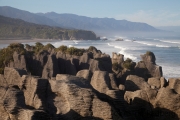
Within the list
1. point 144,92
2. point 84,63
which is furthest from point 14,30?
point 144,92

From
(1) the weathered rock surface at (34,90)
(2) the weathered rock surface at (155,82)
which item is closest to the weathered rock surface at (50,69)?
(2) the weathered rock surface at (155,82)

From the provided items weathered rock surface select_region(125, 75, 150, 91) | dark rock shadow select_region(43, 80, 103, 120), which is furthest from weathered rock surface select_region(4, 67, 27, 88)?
weathered rock surface select_region(125, 75, 150, 91)

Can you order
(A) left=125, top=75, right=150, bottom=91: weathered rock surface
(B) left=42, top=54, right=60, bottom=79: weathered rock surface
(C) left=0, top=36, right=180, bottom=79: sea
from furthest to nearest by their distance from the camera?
1. (C) left=0, top=36, right=180, bottom=79: sea
2. (B) left=42, top=54, right=60, bottom=79: weathered rock surface
3. (A) left=125, top=75, right=150, bottom=91: weathered rock surface

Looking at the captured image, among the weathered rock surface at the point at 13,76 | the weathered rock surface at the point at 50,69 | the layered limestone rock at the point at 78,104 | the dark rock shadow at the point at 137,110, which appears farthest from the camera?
the weathered rock surface at the point at 50,69

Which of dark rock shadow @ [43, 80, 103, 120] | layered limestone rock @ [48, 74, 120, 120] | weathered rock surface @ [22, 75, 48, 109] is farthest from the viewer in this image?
weathered rock surface @ [22, 75, 48, 109]

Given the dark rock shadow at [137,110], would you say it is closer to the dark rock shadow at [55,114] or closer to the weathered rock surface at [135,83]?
the dark rock shadow at [55,114]

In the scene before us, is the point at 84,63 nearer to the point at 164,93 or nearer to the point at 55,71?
the point at 55,71

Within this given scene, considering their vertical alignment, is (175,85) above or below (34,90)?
below

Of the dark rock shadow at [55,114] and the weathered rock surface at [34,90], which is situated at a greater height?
the weathered rock surface at [34,90]

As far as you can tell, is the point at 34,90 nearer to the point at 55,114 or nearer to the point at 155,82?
the point at 55,114

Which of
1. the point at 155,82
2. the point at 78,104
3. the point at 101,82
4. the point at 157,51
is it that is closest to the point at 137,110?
the point at 101,82

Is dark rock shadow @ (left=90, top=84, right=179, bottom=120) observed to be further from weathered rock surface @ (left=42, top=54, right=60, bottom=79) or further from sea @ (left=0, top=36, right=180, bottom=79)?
sea @ (left=0, top=36, right=180, bottom=79)

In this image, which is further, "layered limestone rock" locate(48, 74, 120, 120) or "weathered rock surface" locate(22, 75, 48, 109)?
"weathered rock surface" locate(22, 75, 48, 109)

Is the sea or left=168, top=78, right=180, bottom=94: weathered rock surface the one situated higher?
left=168, top=78, right=180, bottom=94: weathered rock surface
